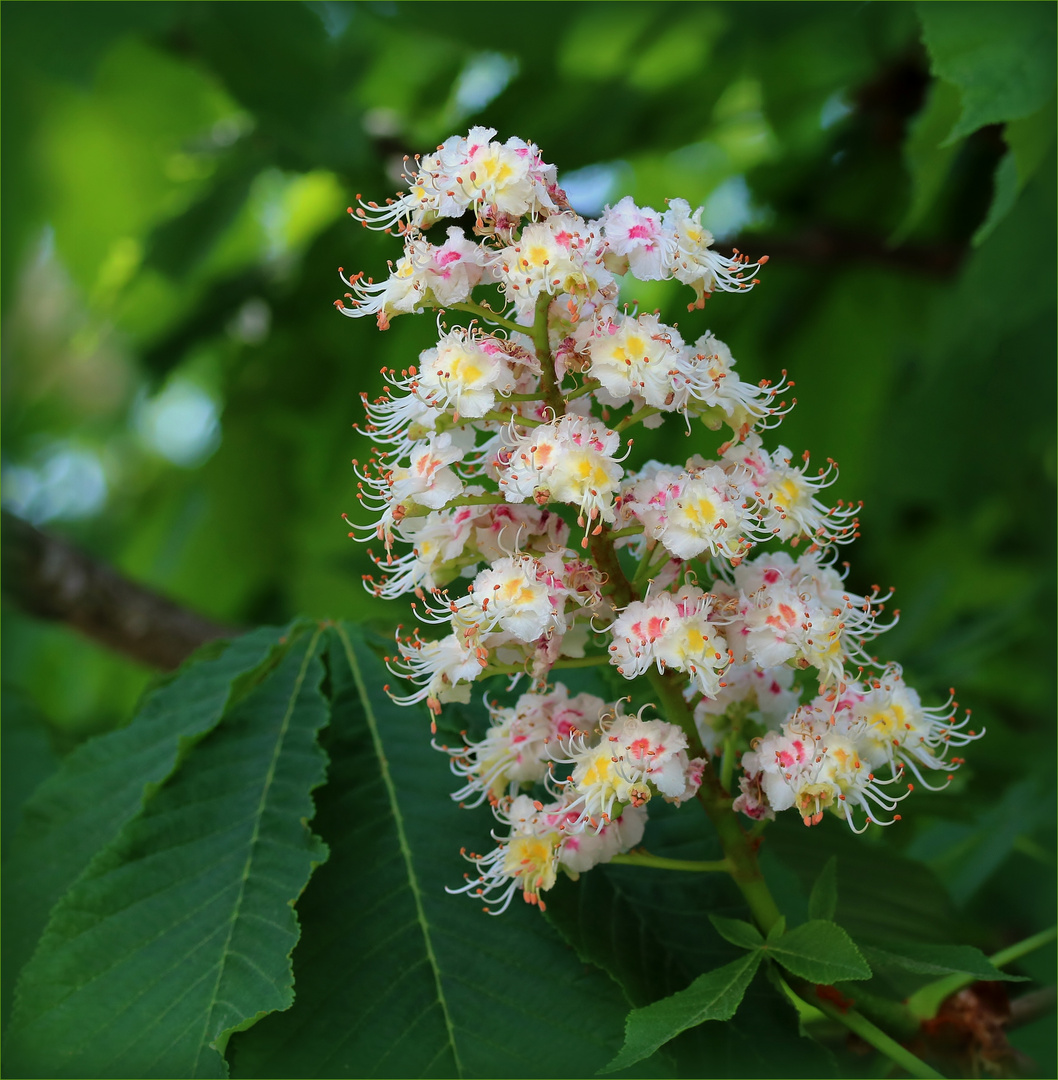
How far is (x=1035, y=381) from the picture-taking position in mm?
2799

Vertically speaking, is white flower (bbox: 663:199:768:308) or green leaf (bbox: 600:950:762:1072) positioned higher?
white flower (bbox: 663:199:768:308)

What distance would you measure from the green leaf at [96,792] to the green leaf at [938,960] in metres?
0.85

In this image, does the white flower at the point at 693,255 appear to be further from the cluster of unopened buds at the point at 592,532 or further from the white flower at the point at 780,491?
the white flower at the point at 780,491

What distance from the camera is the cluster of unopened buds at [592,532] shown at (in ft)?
3.69

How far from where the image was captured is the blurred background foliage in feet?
8.03

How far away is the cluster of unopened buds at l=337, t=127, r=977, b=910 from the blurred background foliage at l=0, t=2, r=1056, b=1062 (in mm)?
742

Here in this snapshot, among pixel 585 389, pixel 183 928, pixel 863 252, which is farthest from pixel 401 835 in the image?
pixel 863 252

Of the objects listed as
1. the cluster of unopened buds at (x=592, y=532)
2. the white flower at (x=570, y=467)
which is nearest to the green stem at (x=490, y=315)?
the cluster of unopened buds at (x=592, y=532)

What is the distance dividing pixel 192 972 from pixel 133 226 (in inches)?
91.1

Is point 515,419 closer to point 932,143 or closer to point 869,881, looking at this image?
point 869,881

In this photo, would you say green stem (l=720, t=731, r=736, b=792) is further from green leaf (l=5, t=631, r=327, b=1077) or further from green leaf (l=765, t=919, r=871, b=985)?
green leaf (l=5, t=631, r=327, b=1077)

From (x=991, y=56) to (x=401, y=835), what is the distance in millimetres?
1265

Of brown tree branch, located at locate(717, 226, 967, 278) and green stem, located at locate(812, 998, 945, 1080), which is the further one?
brown tree branch, located at locate(717, 226, 967, 278)

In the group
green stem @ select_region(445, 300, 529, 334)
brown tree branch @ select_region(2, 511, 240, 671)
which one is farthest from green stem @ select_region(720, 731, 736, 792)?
brown tree branch @ select_region(2, 511, 240, 671)
